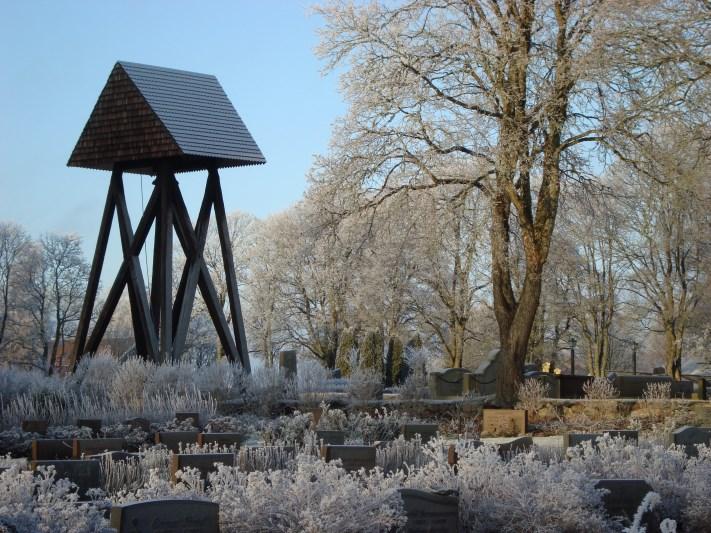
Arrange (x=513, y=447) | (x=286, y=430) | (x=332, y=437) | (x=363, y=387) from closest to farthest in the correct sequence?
(x=513, y=447), (x=332, y=437), (x=286, y=430), (x=363, y=387)

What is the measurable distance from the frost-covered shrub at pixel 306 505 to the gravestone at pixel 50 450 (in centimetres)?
330

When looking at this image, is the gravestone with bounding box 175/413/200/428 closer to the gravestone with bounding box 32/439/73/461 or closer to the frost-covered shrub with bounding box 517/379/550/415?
the gravestone with bounding box 32/439/73/461

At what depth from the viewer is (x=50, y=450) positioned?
9.54m

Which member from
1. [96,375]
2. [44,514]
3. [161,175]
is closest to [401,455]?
[44,514]

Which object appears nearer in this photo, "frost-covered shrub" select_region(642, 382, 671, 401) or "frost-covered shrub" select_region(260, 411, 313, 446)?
"frost-covered shrub" select_region(260, 411, 313, 446)

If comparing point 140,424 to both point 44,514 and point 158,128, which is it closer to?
point 44,514

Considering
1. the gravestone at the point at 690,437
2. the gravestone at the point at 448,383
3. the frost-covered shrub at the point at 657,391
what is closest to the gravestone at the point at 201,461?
the gravestone at the point at 690,437

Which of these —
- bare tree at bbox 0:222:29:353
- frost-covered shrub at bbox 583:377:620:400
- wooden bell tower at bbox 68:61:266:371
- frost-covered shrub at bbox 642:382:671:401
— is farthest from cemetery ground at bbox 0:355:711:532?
bare tree at bbox 0:222:29:353

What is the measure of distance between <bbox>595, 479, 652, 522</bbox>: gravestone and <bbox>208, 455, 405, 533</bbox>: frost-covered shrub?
2.00m

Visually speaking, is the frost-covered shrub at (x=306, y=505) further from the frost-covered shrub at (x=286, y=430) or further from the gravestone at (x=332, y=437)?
the frost-covered shrub at (x=286, y=430)

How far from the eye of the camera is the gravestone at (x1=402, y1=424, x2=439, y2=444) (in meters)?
11.1

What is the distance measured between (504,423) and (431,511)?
953cm

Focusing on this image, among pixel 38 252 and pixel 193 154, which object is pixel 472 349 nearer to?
pixel 38 252

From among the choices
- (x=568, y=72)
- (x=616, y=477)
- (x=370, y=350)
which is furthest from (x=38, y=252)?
(x=616, y=477)
